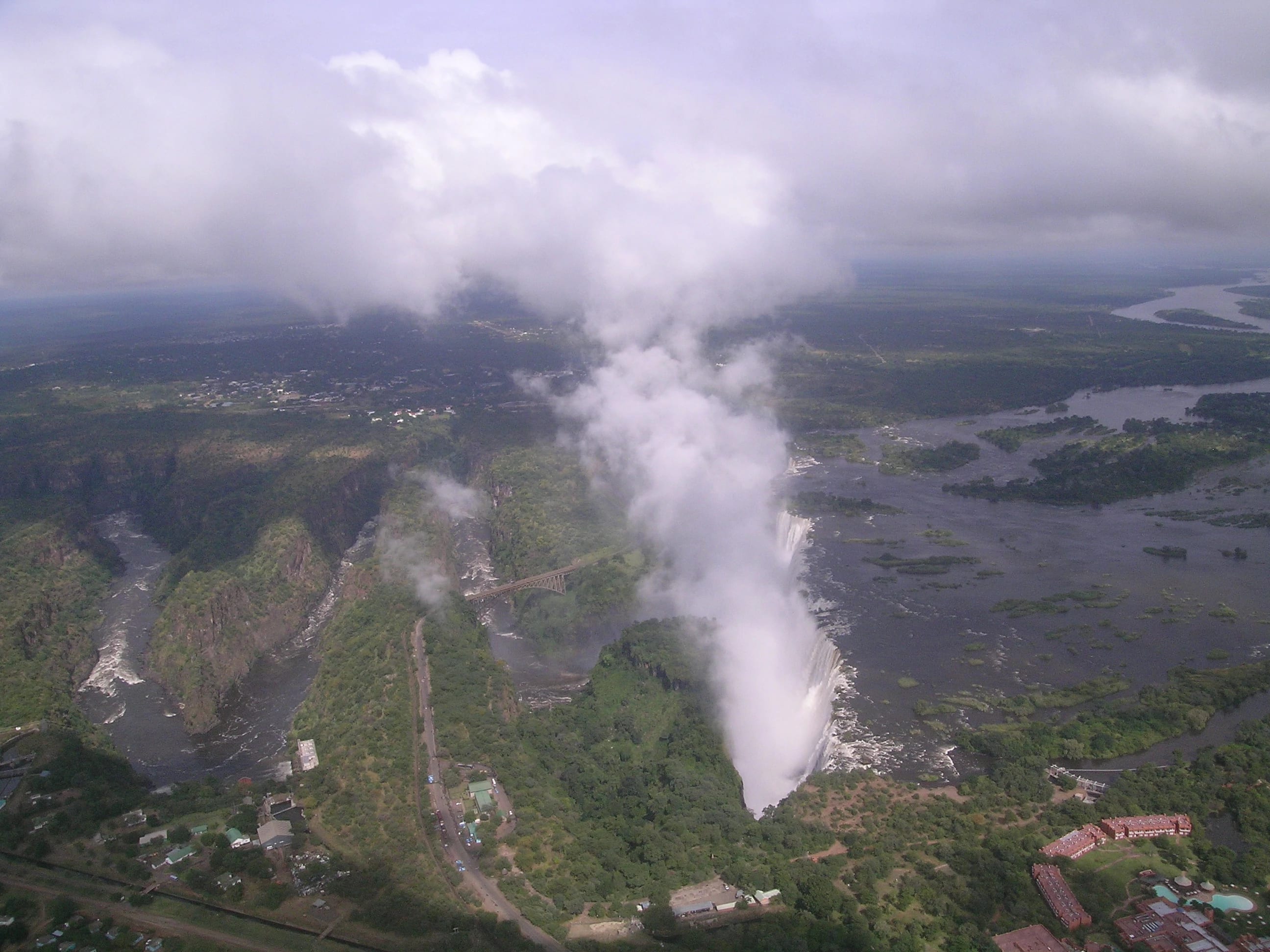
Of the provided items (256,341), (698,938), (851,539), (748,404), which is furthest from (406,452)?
(256,341)

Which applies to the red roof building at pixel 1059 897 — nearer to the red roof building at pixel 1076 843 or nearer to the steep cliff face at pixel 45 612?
the red roof building at pixel 1076 843

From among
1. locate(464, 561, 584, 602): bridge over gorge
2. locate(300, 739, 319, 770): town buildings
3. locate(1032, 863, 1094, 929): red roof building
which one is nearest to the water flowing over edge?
locate(1032, 863, 1094, 929): red roof building

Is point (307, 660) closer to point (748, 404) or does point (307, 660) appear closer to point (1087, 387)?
point (748, 404)

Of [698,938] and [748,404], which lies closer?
[698,938]

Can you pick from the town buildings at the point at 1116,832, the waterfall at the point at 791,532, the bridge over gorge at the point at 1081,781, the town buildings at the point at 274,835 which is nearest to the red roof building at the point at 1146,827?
the town buildings at the point at 1116,832

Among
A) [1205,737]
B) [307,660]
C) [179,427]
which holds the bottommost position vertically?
[307,660]

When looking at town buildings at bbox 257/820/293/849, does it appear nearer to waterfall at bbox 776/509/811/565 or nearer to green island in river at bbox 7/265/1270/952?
green island in river at bbox 7/265/1270/952

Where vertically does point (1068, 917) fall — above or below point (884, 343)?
below
